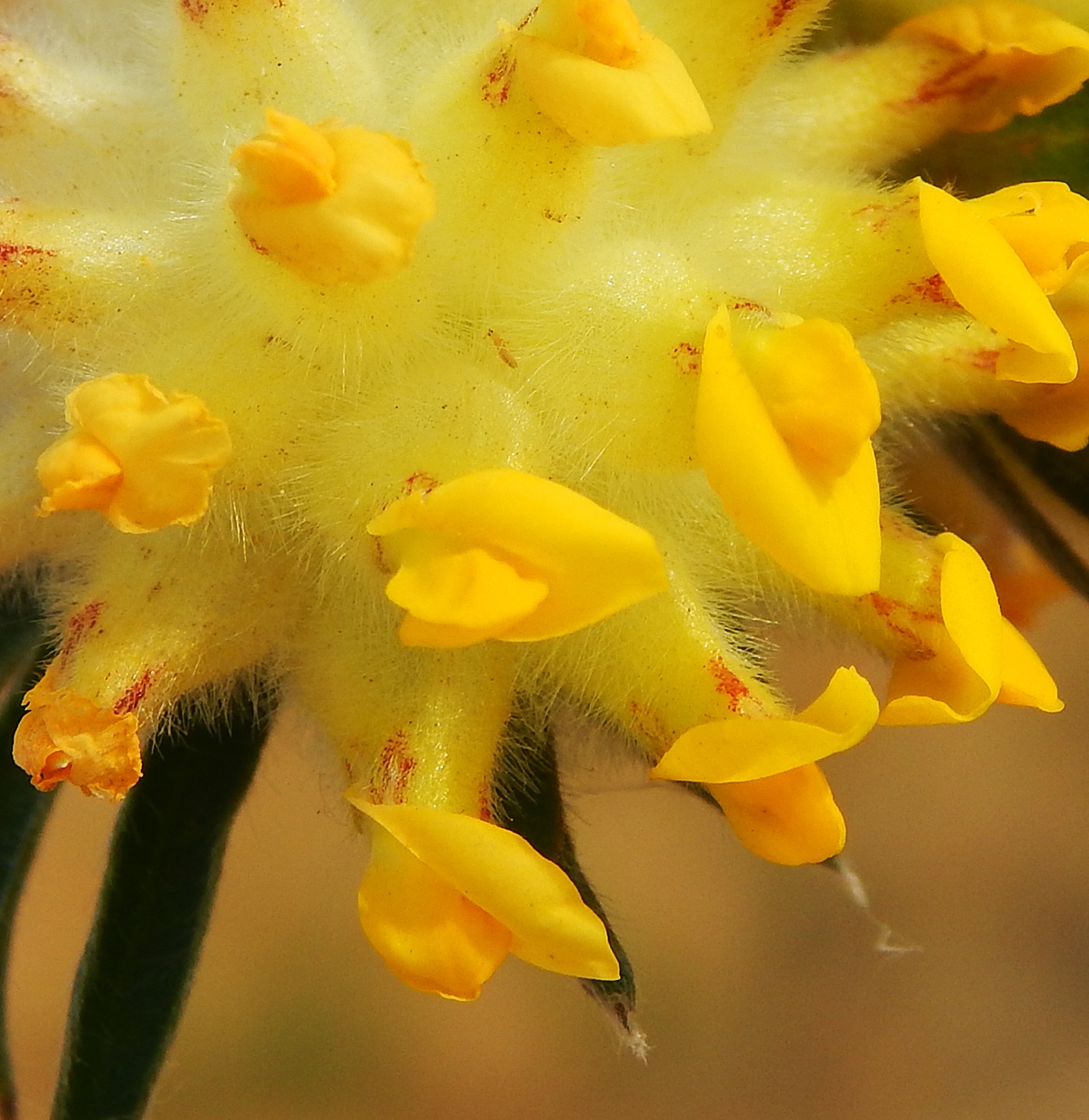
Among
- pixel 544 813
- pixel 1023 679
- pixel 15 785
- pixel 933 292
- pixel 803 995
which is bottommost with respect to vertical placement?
pixel 803 995

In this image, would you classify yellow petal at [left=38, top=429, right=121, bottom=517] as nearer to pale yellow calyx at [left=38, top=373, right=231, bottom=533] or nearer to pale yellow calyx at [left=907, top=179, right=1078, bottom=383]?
pale yellow calyx at [left=38, top=373, right=231, bottom=533]

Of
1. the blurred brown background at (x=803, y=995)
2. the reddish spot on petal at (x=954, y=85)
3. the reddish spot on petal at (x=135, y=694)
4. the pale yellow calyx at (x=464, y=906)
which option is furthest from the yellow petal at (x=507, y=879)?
the blurred brown background at (x=803, y=995)

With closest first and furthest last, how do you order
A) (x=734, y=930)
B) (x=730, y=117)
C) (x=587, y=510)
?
(x=587, y=510)
(x=730, y=117)
(x=734, y=930)

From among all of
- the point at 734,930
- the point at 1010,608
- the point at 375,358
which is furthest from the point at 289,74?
the point at 734,930

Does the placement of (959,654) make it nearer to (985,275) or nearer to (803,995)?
(985,275)

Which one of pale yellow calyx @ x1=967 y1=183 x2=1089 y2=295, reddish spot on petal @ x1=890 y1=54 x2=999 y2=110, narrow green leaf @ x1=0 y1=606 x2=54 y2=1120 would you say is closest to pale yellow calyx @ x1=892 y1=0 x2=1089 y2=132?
reddish spot on petal @ x1=890 y1=54 x2=999 y2=110

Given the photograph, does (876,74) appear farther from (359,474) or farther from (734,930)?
(734,930)

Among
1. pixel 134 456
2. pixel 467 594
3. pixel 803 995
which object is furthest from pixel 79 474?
pixel 803 995
